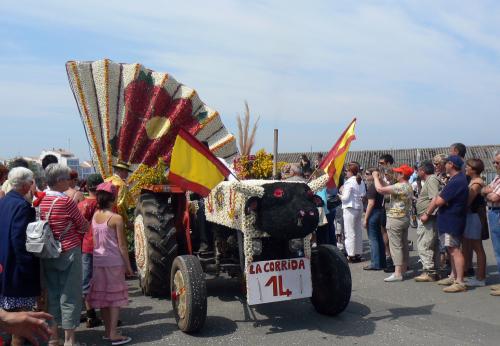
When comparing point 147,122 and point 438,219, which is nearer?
point 438,219

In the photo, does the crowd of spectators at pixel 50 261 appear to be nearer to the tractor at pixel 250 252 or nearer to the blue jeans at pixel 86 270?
the blue jeans at pixel 86 270

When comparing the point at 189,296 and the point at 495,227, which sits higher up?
the point at 495,227

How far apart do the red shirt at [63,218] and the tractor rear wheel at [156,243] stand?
1515 millimetres

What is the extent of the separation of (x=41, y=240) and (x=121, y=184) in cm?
241

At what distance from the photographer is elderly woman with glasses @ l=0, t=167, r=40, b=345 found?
4.40 meters

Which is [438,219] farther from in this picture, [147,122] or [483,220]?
[147,122]

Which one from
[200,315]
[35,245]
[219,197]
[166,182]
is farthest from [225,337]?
[166,182]

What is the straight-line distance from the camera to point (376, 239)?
27.3 ft

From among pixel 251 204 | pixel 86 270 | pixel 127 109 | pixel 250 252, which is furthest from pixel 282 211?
pixel 127 109

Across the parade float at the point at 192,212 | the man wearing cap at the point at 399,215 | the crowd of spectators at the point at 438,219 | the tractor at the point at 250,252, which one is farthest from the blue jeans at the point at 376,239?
the tractor at the point at 250,252

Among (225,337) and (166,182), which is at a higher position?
(166,182)

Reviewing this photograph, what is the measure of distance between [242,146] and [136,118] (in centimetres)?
180

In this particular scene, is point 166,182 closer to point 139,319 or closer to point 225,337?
point 139,319

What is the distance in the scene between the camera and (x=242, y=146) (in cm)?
686
